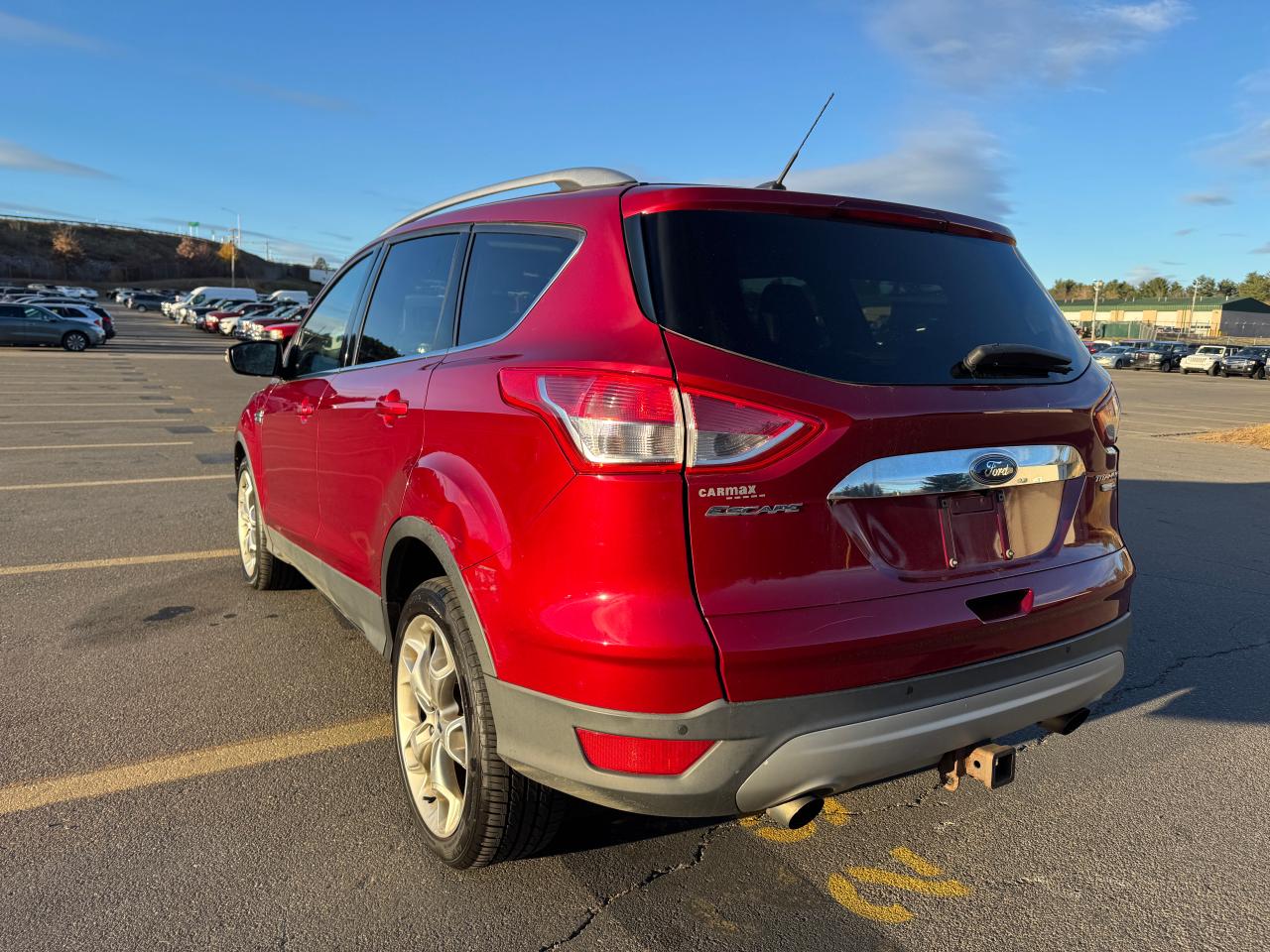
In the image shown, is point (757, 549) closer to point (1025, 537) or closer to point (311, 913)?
point (1025, 537)

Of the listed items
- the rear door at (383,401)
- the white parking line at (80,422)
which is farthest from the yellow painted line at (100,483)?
the rear door at (383,401)

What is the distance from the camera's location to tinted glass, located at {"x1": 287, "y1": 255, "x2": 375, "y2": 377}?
4.02 m

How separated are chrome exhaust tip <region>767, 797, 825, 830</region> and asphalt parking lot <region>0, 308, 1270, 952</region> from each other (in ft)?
1.30

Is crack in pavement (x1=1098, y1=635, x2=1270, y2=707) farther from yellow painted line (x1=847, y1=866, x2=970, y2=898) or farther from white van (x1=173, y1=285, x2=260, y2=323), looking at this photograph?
white van (x1=173, y1=285, x2=260, y2=323)

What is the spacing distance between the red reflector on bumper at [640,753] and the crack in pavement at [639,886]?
1.86ft

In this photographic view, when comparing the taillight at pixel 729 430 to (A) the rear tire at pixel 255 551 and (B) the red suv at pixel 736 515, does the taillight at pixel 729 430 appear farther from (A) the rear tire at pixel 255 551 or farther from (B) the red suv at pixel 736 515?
(A) the rear tire at pixel 255 551

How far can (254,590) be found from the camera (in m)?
5.23

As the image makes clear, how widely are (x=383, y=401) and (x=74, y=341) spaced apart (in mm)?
32938

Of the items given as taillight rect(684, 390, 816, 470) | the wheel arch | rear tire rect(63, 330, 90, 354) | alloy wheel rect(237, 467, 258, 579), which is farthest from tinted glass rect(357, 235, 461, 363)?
rear tire rect(63, 330, 90, 354)

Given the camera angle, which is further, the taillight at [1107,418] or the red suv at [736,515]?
the taillight at [1107,418]

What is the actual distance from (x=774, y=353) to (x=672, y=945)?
1.51 m

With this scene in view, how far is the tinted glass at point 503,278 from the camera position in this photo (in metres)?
2.57

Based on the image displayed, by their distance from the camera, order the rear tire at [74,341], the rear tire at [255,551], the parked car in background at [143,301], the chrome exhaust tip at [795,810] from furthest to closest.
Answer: the parked car in background at [143,301] < the rear tire at [74,341] < the rear tire at [255,551] < the chrome exhaust tip at [795,810]

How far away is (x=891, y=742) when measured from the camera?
2.18m
